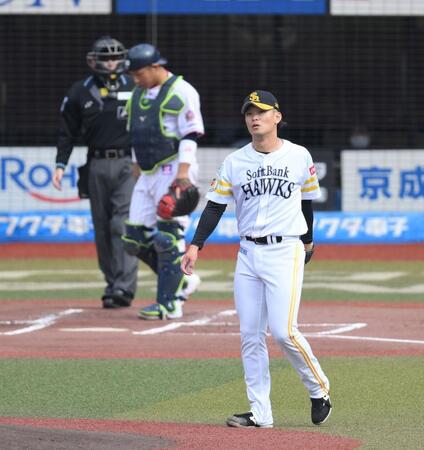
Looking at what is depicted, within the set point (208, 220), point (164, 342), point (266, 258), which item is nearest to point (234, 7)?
point (164, 342)

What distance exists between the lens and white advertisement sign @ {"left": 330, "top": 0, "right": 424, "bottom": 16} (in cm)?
2042

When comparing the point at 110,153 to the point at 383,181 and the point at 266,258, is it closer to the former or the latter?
the point at 266,258

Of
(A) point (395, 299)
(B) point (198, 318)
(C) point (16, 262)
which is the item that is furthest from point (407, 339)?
(C) point (16, 262)

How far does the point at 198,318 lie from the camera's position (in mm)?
12383

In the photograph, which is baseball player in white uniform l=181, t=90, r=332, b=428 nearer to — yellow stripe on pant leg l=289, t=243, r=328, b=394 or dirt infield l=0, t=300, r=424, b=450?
Answer: yellow stripe on pant leg l=289, t=243, r=328, b=394

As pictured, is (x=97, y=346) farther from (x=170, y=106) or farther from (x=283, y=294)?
(x=283, y=294)

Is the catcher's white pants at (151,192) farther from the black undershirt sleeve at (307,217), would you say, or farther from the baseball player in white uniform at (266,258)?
the baseball player in white uniform at (266,258)

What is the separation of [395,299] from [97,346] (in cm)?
427

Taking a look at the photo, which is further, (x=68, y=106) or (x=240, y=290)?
(x=68, y=106)

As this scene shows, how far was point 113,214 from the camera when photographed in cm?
1330

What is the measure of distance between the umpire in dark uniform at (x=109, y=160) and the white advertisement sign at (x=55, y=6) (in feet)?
23.8

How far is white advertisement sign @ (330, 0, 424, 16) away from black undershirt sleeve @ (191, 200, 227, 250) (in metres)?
13.0

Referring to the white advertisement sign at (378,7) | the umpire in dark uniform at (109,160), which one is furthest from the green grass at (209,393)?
the white advertisement sign at (378,7)

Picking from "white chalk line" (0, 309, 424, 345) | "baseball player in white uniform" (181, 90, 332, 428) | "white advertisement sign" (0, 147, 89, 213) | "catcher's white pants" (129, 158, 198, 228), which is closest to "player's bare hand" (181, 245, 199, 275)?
"baseball player in white uniform" (181, 90, 332, 428)
